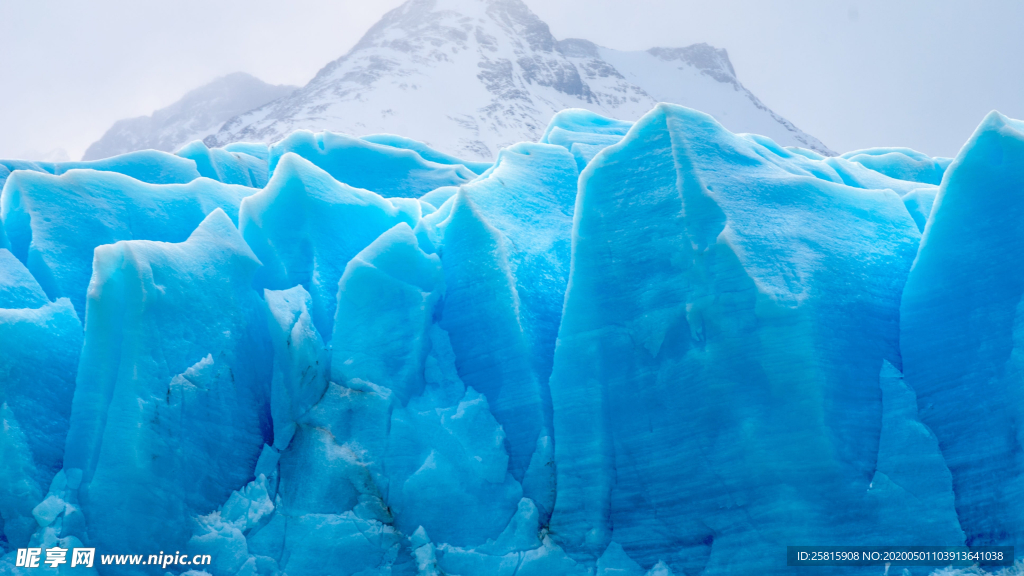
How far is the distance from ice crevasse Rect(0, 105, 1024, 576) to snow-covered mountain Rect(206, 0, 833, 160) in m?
66.8

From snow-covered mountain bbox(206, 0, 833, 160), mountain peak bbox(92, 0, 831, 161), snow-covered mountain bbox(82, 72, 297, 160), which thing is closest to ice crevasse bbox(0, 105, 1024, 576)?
snow-covered mountain bbox(206, 0, 833, 160)

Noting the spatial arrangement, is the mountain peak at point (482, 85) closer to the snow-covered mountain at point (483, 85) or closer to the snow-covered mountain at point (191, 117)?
the snow-covered mountain at point (483, 85)

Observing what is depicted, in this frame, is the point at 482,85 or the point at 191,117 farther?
the point at 482,85

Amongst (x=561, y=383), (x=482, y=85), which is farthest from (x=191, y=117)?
(x=561, y=383)

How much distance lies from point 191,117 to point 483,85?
43409 mm

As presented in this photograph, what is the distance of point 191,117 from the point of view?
92.0m

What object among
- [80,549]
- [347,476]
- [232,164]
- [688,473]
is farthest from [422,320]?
[232,164]

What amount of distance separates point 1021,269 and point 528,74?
101 metres

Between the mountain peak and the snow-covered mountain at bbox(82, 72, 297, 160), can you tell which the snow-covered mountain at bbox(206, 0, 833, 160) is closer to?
the mountain peak

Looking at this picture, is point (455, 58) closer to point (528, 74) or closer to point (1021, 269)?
point (528, 74)

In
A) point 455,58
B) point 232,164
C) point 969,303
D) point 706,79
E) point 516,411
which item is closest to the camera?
point 969,303

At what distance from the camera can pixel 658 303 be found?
5.42 metres

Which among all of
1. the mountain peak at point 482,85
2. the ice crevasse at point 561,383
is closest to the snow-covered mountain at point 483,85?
the mountain peak at point 482,85

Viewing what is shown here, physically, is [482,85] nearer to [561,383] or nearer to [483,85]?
[483,85]
